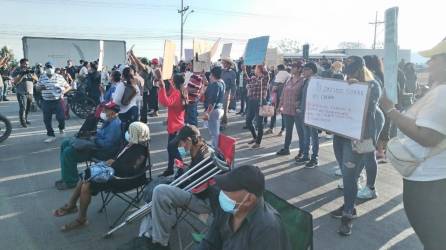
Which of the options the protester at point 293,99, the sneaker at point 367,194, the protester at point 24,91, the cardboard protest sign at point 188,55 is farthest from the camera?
the cardboard protest sign at point 188,55

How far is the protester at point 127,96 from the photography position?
676 centimetres

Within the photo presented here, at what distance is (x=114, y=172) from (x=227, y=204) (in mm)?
2256

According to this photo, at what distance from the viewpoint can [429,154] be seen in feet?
7.77

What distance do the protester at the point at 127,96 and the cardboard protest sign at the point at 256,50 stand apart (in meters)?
3.01

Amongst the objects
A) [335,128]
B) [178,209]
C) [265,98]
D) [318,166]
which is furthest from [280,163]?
[178,209]

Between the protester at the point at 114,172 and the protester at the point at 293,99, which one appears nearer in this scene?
the protester at the point at 114,172

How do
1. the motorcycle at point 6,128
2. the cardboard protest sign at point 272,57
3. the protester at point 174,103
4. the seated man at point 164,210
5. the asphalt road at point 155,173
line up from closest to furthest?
1. the seated man at point 164,210
2. the asphalt road at point 155,173
3. the protester at point 174,103
4. the motorcycle at point 6,128
5. the cardboard protest sign at point 272,57

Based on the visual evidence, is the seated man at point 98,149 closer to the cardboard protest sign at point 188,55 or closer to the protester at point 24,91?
the protester at point 24,91

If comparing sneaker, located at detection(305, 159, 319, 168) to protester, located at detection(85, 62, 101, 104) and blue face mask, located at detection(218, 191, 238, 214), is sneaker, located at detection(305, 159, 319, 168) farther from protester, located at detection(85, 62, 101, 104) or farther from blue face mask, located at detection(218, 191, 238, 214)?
protester, located at detection(85, 62, 101, 104)

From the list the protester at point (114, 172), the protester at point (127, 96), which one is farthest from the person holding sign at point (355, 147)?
the protester at point (127, 96)

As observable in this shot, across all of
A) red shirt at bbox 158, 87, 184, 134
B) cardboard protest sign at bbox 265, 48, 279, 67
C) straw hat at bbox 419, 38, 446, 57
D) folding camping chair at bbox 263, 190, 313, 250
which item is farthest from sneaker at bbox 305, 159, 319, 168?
cardboard protest sign at bbox 265, 48, 279, 67

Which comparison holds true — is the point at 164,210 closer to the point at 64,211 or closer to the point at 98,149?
the point at 64,211

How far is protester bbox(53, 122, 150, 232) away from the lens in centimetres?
409

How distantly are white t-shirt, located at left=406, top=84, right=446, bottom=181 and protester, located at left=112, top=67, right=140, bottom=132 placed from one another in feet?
17.0
